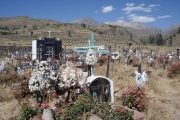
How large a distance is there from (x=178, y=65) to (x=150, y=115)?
13.7 meters

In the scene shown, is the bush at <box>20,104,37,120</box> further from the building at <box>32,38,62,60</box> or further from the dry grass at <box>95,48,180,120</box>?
the building at <box>32,38,62,60</box>

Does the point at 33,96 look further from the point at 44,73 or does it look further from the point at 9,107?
the point at 44,73

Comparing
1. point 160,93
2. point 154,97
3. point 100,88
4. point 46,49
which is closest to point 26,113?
point 100,88

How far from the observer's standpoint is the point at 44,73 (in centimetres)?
1062

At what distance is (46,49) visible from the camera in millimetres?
30750

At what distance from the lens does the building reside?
2959 cm

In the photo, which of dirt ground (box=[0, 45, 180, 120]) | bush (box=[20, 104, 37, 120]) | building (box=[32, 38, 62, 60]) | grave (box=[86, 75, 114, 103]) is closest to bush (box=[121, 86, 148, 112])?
dirt ground (box=[0, 45, 180, 120])

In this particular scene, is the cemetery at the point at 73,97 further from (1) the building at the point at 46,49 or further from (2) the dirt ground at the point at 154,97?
(1) the building at the point at 46,49

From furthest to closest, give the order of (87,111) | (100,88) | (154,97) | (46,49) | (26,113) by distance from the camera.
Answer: (46,49), (154,97), (100,88), (87,111), (26,113)

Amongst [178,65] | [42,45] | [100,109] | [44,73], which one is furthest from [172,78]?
[44,73]

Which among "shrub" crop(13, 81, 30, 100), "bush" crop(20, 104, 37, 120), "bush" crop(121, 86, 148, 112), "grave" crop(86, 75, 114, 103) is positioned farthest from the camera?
"grave" crop(86, 75, 114, 103)

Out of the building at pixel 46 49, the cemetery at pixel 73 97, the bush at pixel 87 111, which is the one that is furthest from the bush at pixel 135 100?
the building at pixel 46 49

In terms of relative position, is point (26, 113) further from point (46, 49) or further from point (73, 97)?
point (46, 49)

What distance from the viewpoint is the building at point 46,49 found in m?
29.6
